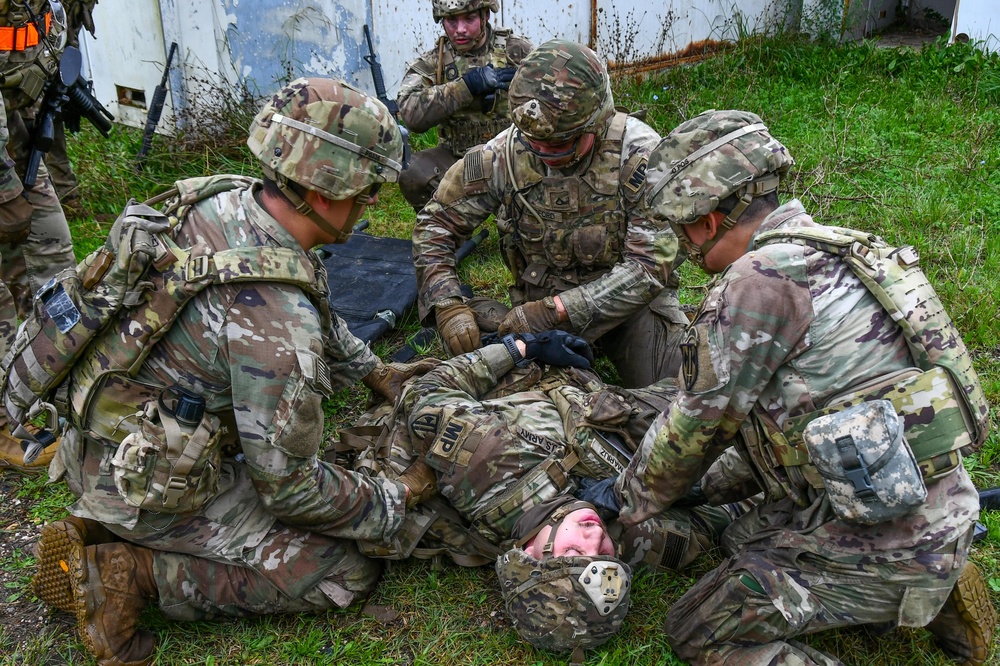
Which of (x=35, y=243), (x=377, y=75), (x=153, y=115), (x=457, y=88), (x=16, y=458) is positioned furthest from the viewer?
(x=377, y=75)

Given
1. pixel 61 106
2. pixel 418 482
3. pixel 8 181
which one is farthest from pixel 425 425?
pixel 61 106

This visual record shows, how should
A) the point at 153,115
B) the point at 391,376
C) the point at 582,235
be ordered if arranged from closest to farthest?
the point at 391,376 → the point at 582,235 → the point at 153,115

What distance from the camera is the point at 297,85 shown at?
2.98 metres

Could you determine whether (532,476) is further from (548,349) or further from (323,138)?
(323,138)

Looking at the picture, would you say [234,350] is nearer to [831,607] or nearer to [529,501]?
[529,501]

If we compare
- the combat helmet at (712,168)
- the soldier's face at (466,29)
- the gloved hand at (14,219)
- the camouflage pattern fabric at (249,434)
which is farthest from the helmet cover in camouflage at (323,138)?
the soldier's face at (466,29)

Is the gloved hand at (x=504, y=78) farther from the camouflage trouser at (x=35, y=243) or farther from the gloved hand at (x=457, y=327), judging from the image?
the camouflage trouser at (x=35, y=243)

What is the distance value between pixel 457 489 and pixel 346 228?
1.10m

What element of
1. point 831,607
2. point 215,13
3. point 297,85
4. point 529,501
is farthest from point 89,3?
point 831,607

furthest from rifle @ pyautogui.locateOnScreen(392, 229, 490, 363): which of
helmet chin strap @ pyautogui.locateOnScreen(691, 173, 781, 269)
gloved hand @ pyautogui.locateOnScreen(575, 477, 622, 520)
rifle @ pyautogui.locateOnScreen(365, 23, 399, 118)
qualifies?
rifle @ pyautogui.locateOnScreen(365, 23, 399, 118)

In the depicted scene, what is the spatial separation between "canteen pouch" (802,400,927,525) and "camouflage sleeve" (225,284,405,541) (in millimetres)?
1574

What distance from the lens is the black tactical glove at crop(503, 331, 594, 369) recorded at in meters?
4.03

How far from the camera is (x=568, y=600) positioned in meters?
2.96

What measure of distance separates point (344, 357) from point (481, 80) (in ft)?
9.67
